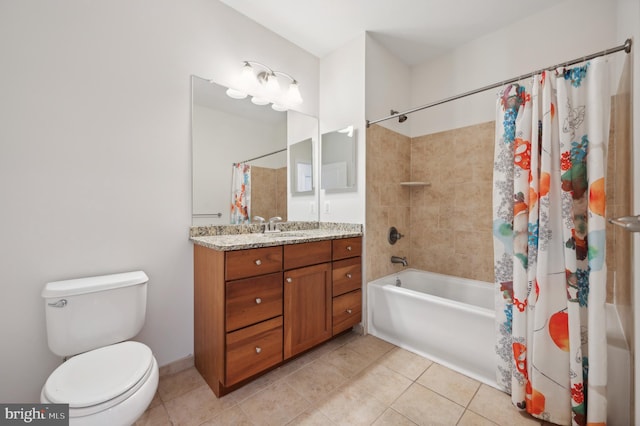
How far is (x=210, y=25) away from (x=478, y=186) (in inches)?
101

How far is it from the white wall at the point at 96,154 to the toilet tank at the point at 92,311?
18 cm

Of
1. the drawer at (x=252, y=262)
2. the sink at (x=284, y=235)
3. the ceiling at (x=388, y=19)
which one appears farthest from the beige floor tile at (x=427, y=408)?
the ceiling at (x=388, y=19)

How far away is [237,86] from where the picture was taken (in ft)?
6.55

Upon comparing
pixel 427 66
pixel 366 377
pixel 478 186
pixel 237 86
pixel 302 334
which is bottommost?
pixel 366 377

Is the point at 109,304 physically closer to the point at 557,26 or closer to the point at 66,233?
the point at 66,233

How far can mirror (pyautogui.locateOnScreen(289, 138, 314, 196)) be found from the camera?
7.98ft

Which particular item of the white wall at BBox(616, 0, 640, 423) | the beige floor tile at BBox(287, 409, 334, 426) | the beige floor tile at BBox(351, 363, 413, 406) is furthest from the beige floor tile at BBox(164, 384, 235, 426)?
the white wall at BBox(616, 0, 640, 423)

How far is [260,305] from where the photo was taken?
60.9 inches

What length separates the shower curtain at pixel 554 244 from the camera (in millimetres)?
1171

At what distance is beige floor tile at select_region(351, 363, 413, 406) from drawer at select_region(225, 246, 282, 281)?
35.5 inches

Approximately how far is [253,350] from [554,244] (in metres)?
1.77

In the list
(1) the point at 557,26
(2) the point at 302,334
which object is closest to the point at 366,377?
(2) the point at 302,334

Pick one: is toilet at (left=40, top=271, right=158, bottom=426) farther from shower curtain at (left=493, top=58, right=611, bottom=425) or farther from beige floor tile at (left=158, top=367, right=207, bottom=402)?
shower curtain at (left=493, top=58, right=611, bottom=425)

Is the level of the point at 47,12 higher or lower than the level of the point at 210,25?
lower
